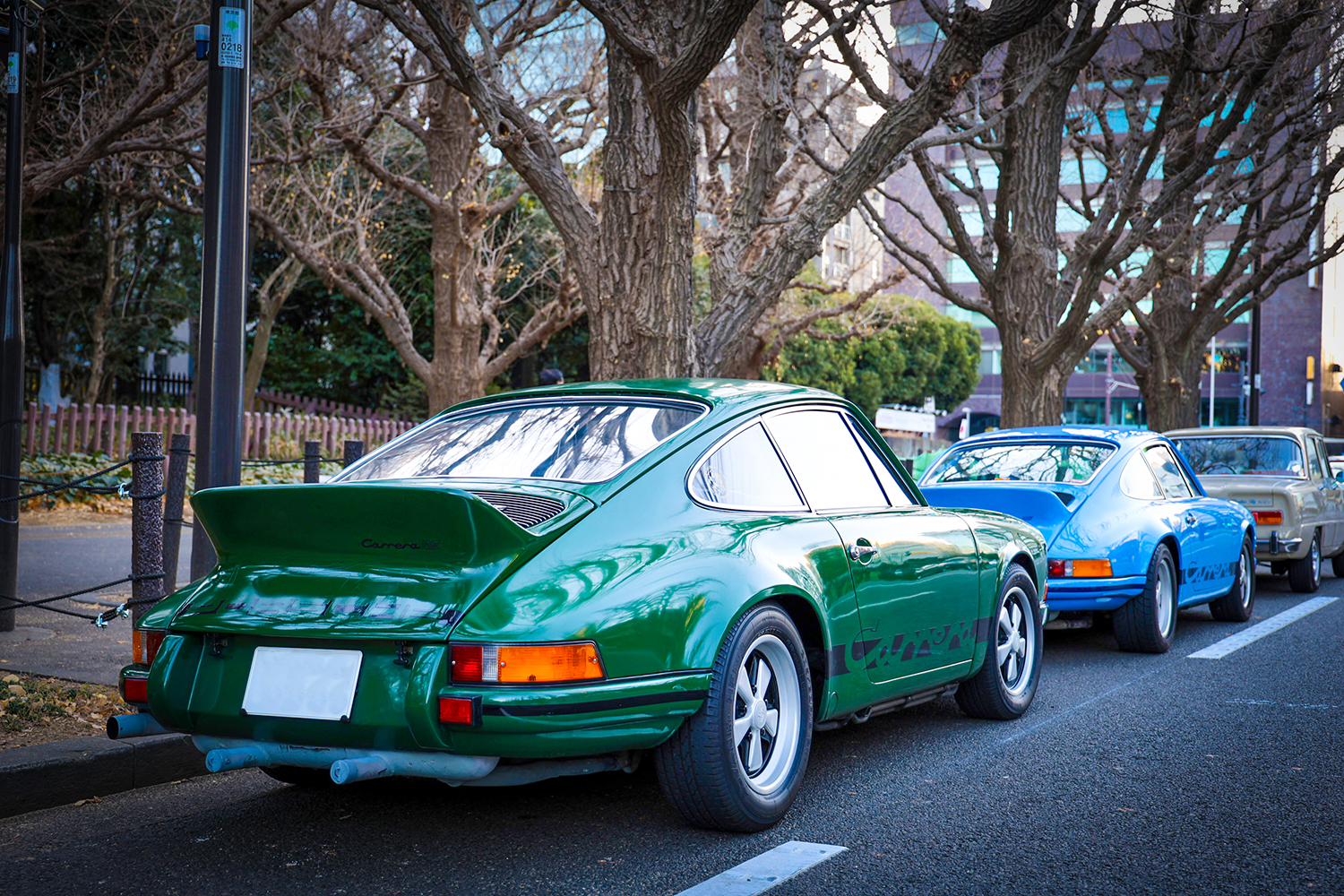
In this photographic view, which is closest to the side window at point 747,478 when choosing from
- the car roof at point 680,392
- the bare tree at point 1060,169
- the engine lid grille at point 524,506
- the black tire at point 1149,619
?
the car roof at point 680,392

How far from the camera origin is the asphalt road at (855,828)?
11.8 ft

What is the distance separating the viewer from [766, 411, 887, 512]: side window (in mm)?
4699

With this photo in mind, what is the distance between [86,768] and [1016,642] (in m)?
4.02

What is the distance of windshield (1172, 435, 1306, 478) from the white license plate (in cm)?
1021

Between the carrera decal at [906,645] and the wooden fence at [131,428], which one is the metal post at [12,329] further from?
the wooden fence at [131,428]

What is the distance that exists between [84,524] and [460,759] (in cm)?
1357

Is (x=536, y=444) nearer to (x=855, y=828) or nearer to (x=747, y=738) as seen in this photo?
(x=747, y=738)

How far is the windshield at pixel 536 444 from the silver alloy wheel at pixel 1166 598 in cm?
484

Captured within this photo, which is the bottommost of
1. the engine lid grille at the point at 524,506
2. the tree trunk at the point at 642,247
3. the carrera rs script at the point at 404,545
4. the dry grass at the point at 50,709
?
the dry grass at the point at 50,709

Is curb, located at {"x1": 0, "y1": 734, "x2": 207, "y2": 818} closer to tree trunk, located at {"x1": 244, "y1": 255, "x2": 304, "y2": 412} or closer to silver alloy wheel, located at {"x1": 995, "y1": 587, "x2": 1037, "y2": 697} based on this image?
silver alloy wheel, located at {"x1": 995, "y1": 587, "x2": 1037, "y2": 697}

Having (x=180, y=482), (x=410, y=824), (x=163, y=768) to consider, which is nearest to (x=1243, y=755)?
(x=410, y=824)

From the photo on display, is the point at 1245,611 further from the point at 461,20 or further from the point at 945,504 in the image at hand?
the point at 461,20

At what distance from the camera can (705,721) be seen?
3734 millimetres

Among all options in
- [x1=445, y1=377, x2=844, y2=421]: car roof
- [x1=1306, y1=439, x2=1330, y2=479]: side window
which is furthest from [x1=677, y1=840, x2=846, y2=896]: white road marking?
[x1=1306, y1=439, x2=1330, y2=479]: side window
